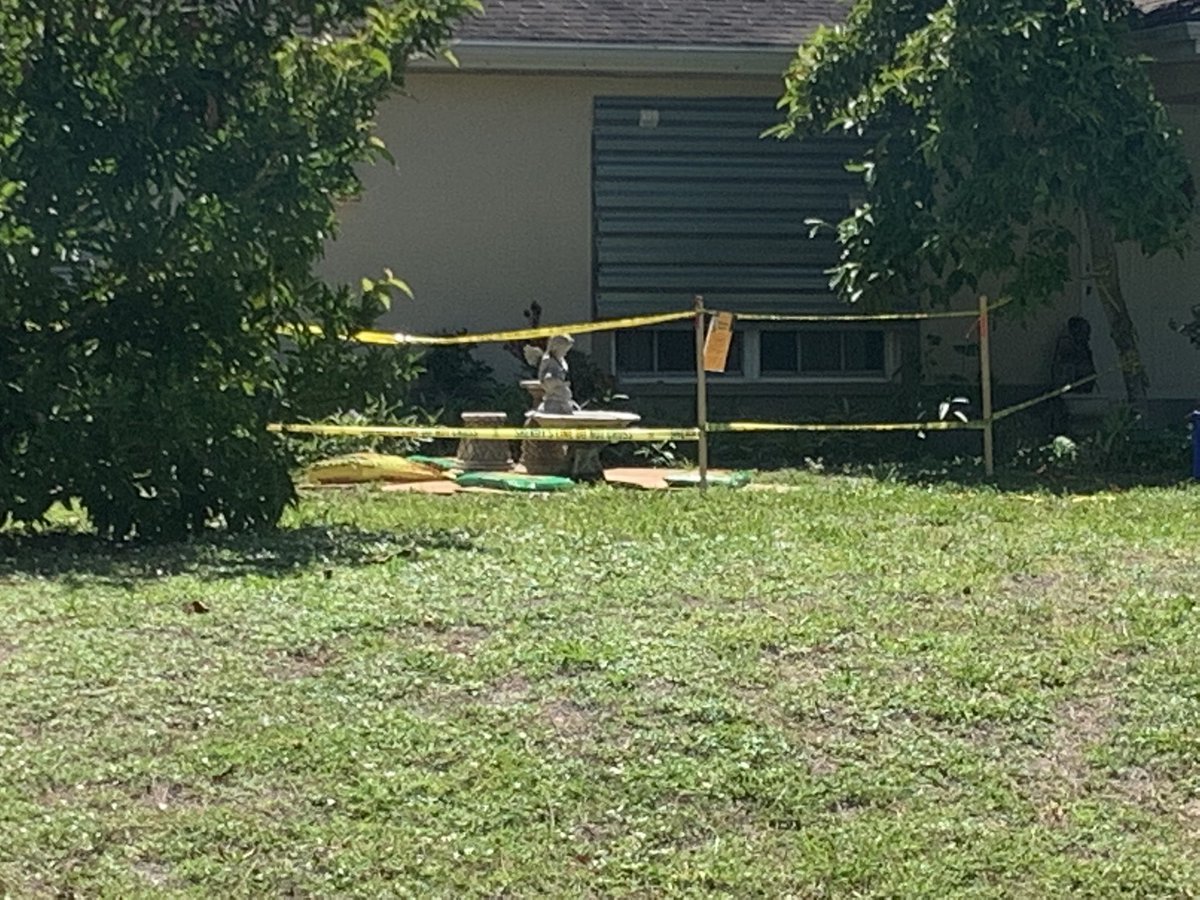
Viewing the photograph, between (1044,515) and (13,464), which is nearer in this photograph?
(13,464)

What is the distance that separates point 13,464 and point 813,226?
8.49 meters

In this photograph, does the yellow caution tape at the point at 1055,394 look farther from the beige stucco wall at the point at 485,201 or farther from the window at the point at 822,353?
the beige stucco wall at the point at 485,201

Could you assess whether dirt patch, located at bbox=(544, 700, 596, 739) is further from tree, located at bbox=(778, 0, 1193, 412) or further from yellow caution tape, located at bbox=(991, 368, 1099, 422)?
yellow caution tape, located at bbox=(991, 368, 1099, 422)

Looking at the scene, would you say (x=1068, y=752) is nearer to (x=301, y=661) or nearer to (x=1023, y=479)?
(x=301, y=661)

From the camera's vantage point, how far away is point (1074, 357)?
16.8 m

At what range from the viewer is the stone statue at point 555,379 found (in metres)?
13.9

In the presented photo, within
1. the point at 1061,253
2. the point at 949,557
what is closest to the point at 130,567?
the point at 949,557

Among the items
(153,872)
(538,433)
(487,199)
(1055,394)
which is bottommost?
(153,872)

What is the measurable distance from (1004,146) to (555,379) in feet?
12.0

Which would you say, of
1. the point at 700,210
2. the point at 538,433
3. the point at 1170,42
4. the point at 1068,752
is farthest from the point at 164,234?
the point at 1170,42

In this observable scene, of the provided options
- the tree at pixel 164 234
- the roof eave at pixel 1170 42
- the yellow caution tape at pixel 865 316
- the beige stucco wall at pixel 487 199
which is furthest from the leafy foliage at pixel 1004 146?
the tree at pixel 164 234

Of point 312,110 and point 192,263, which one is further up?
point 312,110

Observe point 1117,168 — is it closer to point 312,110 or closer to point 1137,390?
point 1137,390

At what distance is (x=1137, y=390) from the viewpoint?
51.8 ft
